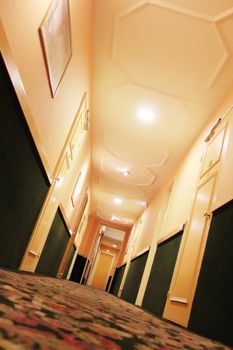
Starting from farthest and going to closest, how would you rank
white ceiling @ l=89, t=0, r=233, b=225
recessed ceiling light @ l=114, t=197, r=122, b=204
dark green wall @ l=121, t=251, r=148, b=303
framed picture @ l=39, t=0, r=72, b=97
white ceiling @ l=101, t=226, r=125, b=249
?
white ceiling @ l=101, t=226, r=125, b=249
recessed ceiling light @ l=114, t=197, r=122, b=204
dark green wall @ l=121, t=251, r=148, b=303
white ceiling @ l=89, t=0, r=233, b=225
framed picture @ l=39, t=0, r=72, b=97

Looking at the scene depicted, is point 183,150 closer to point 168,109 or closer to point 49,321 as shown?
point 168,109

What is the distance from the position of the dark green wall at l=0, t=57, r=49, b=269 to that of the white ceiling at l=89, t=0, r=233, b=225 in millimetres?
2035

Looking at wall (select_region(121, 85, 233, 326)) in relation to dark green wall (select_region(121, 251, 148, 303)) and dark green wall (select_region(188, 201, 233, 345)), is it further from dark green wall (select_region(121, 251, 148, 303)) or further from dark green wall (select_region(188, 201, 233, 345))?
dark green wall (select_region(121, 251, 148, 303))

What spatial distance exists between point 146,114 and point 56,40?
9.06 ft

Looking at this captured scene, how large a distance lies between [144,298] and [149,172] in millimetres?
3153

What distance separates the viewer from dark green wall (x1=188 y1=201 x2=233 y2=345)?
194 centimetres

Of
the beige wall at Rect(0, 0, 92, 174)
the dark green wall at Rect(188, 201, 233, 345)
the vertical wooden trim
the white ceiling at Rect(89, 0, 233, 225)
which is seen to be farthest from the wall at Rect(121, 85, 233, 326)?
the beige wall at Rect(0, 0, 92, 174)

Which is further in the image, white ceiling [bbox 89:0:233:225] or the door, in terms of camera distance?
the door

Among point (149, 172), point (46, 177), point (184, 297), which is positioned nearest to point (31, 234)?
point (46, 177)

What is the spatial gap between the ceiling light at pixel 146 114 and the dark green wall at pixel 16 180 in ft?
7.77

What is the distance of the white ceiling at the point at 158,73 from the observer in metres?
3.37

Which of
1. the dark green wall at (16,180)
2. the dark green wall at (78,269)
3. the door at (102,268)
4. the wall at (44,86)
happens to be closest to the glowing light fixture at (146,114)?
the wall at (44,86)

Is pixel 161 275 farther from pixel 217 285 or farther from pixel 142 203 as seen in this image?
pixel 142 203

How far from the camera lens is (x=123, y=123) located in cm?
578
